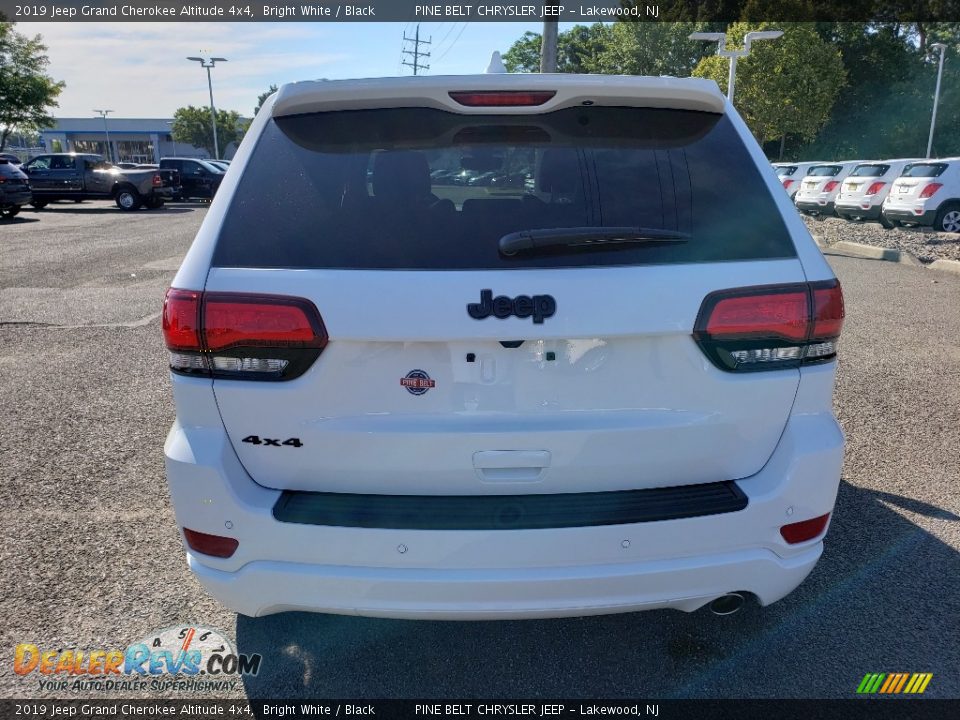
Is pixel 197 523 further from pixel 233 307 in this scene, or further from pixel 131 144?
pixel 131 144

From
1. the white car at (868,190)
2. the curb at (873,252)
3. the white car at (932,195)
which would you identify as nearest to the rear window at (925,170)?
the white car at (932,195)

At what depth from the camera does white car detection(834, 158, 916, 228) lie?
18875 millimetres

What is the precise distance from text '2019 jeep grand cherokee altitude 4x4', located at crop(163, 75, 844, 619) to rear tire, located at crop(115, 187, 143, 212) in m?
28.6

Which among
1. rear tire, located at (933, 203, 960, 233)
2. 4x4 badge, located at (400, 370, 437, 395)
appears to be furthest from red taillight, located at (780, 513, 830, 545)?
rear tire, located at (933, 203, 960, 233)

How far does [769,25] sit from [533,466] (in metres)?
40.3

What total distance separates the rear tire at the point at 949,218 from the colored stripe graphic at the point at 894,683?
56.2 ft

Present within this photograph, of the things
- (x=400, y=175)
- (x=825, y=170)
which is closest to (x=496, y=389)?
(x=400, y=175)

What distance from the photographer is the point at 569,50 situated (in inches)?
2785

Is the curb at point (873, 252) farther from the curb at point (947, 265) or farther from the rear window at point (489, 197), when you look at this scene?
the rear window at point (489, 197)

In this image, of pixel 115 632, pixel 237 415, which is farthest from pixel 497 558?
pixel 115 632

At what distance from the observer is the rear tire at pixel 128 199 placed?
2734 centimetres

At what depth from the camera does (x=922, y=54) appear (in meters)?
47.2

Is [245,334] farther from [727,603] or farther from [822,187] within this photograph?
[822,187]

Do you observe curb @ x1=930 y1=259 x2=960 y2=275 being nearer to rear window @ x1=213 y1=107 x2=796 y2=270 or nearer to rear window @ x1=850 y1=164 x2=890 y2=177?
rear window @ x1=850 y1=164 x2=890 y2=177
